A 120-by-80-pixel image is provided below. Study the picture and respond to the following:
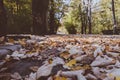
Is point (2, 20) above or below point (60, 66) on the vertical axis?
above

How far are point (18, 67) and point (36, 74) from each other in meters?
0.58

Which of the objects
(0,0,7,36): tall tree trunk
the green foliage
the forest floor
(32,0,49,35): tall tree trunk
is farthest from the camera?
the green foliage

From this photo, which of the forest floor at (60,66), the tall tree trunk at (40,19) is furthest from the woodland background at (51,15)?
the forest floor at (60,66)

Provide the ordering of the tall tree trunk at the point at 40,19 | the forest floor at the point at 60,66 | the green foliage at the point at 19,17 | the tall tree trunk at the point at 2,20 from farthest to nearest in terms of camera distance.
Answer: the green foliage at the point at 19,17, the tall tree trunk at the point at 40,19, the tall tree trunk at the point at 2,20, the forest floor at the point at 60,66

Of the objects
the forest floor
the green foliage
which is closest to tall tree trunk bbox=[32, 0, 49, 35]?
the green foliage

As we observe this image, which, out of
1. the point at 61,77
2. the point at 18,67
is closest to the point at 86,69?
the point at 61,77

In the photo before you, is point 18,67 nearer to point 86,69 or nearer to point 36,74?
point 36,74

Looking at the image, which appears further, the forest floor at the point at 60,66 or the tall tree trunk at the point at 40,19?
the tall tree trunk at the point at 40,19

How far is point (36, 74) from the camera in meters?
3.20

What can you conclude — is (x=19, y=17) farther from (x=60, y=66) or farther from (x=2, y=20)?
(x=60, y=66)

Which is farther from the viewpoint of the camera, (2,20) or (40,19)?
(40,19)

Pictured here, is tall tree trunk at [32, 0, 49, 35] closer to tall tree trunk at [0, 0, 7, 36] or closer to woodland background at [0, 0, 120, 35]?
woodland background at [0, 0, 120, 35]

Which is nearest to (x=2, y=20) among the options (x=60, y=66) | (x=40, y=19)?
(x=60, y=66)

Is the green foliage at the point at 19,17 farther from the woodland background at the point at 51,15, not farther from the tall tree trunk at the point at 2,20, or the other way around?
the tall tree trunk at the point at 2,20
